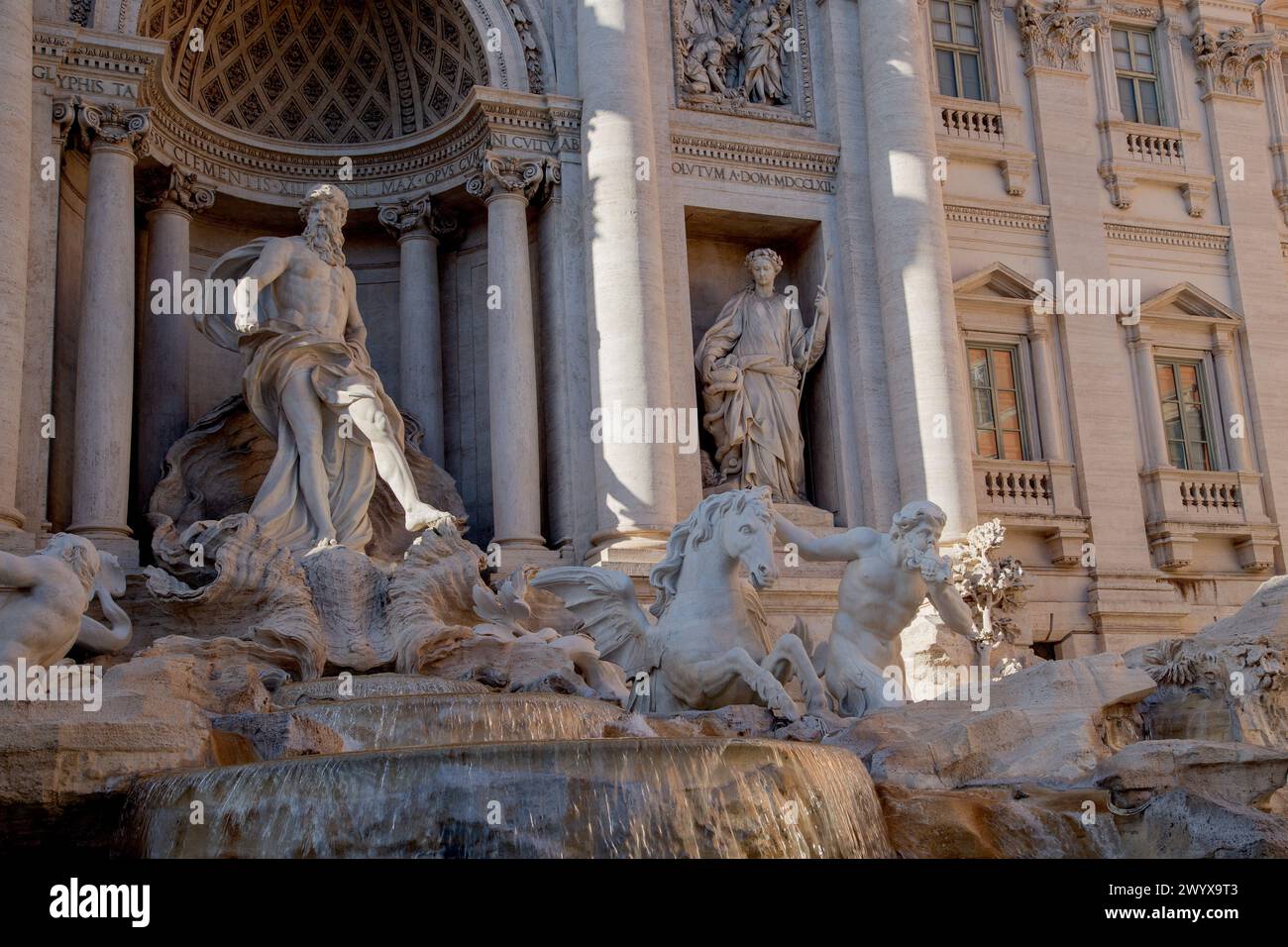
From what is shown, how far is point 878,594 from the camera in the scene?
11.4m

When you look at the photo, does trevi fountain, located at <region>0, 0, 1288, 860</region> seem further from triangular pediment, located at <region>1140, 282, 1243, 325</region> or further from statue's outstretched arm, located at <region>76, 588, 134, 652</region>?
statue's outstretched arm, located at <region>76, 588, 134, 652</region>

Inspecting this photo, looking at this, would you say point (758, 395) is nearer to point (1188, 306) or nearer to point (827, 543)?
point (827, 543)

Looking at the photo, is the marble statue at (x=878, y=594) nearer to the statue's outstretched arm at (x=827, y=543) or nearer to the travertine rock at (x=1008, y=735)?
the statue's outstretched arm at (x=827, y=543)

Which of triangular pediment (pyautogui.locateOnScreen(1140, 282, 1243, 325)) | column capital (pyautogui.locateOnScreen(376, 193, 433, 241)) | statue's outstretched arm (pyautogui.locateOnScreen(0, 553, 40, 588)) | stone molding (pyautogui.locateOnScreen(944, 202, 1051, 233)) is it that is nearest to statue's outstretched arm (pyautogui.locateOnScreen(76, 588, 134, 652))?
statue's outstretched arm (pyautogui.locateOnScreen(0, 553, 40, 588))

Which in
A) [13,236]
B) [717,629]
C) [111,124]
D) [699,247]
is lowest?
[717,629]

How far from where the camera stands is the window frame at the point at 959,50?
19703 millimetres

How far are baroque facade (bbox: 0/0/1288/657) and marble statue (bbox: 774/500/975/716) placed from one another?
333 centimetres

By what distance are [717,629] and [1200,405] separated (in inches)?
433

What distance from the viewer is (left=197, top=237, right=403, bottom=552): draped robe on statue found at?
46.2ft

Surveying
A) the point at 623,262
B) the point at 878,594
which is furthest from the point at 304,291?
the point at 878,594

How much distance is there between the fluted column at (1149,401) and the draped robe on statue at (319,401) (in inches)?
386
